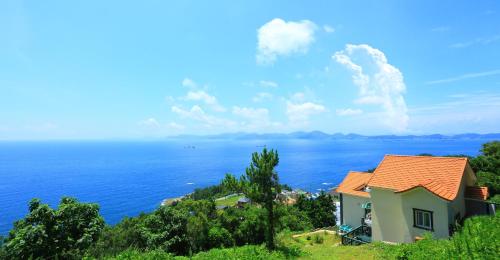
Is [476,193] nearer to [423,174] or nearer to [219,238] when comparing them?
[423,174]

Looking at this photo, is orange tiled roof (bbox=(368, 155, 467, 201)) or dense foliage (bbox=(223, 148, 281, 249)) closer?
dense foliage (bbox=(223, 148, 281, 249))

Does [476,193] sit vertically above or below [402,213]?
above

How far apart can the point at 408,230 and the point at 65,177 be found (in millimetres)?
124217

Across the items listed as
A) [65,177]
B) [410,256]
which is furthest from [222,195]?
[410,256]

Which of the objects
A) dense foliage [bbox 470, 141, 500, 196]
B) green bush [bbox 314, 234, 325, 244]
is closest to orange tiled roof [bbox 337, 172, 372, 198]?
green bush [bbox 314, 234, 325, 244]

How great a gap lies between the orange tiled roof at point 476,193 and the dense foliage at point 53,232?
2091 cm

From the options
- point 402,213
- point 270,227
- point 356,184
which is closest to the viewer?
point 270,227

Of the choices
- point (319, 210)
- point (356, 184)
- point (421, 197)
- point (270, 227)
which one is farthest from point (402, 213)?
point (319, 210)

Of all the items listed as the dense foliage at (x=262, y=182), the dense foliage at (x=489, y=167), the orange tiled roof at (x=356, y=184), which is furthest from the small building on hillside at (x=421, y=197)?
the dense foliage at (x=489, y=167)

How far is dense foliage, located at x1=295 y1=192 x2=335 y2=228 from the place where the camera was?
36656 millimetres

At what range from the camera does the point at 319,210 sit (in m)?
37.9

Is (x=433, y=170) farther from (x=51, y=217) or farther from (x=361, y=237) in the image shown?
(x=51, y=217)

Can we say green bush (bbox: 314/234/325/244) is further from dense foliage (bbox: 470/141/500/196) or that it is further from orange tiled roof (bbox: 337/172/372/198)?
dense foliage (bbox: 470/141/500/196)

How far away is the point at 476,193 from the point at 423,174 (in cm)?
371
